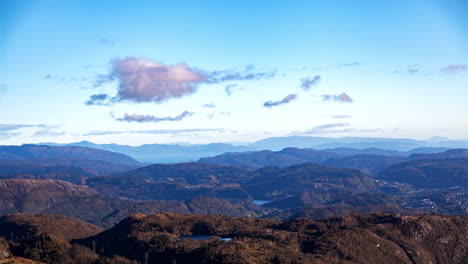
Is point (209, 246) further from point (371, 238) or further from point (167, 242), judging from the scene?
point (371, 238)

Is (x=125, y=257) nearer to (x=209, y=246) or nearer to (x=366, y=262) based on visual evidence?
(x=209, y=246)

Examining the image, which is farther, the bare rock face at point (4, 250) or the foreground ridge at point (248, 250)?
the foreground ridge at point (248, 250)

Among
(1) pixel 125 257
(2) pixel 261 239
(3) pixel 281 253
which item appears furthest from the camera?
(2) pixel 261 239

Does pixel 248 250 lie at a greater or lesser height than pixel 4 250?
lesser

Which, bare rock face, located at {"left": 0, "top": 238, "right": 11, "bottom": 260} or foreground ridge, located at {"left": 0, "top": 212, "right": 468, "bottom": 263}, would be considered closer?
bare rock face, located at {"left": 0, "top": 238, "right": 11, "bottom": 260}

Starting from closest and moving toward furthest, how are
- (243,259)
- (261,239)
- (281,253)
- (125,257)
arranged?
(243,259), (281,253), (125,257), (261,239)

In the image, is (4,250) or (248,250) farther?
(4,250)

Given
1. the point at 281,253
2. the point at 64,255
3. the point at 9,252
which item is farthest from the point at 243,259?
the point at 9,252

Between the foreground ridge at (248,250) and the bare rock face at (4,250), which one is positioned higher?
the bare rock face at (4,250)

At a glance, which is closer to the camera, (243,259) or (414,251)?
(243,259)
